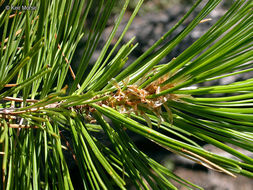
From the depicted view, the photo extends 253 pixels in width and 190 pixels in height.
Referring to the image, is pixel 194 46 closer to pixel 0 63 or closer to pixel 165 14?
pixel 0 63

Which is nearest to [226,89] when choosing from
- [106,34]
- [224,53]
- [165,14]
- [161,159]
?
[224,53]

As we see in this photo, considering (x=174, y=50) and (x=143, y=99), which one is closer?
(x=143, y=99)

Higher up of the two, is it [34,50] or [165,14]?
[165,14]

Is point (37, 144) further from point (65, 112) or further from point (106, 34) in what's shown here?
point (106, 34)

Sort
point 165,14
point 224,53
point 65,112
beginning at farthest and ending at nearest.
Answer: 1. point 165,14
2. point 65,112
3. point 224,53

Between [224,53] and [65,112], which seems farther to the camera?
[65,112]

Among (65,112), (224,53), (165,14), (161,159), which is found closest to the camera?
(224,53)

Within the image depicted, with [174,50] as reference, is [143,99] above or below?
below

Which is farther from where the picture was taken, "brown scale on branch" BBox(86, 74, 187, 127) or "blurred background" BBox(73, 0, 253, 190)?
"blurred background" BBox(73, 0, 253, 190)

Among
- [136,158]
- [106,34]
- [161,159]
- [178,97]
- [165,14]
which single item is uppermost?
[165,14]

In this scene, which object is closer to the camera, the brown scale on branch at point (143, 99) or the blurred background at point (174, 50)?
the brown scale on branch at point (143, 99)
